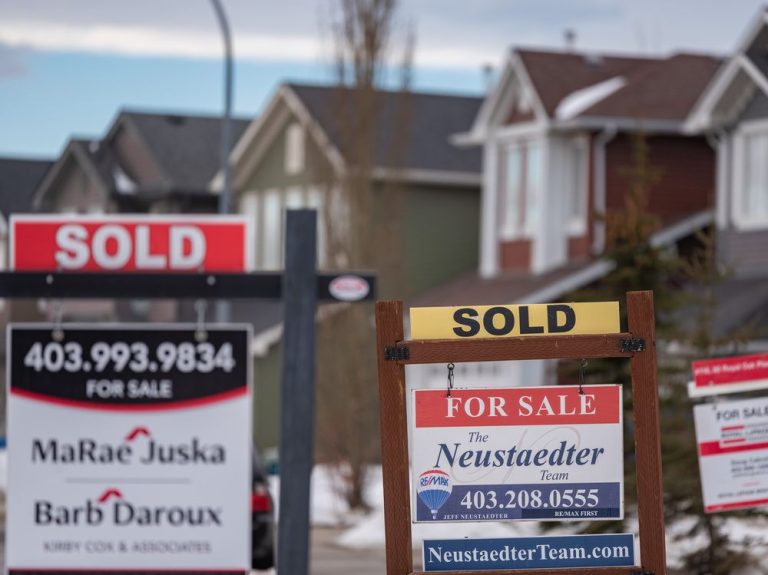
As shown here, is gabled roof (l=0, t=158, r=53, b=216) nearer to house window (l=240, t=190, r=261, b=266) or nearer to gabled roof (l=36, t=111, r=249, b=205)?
house window (l=240, t=190, r=261, b=266)

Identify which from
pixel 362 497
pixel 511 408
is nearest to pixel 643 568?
pixel 511 408

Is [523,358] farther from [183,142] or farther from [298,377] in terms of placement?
[183,142]

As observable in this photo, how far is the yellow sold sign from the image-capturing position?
23.7ft

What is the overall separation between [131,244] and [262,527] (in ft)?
12.8

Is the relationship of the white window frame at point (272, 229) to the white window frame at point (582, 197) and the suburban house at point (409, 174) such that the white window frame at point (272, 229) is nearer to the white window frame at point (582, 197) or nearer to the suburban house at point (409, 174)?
the suburban house at point (409, 174)

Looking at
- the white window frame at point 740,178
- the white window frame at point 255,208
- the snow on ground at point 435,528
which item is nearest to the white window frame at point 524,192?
the white window frame at point 740,178

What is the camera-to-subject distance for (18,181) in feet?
56.9

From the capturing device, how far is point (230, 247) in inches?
415

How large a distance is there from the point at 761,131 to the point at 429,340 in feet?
63.7

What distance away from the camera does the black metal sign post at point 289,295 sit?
32.1 ft

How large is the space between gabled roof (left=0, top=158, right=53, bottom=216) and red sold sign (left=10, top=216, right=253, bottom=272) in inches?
230

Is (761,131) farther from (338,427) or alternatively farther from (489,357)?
(489,357)

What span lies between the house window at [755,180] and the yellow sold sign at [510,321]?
18.8 meters

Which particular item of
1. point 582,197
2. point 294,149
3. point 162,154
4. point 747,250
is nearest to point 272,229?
point 294,149
